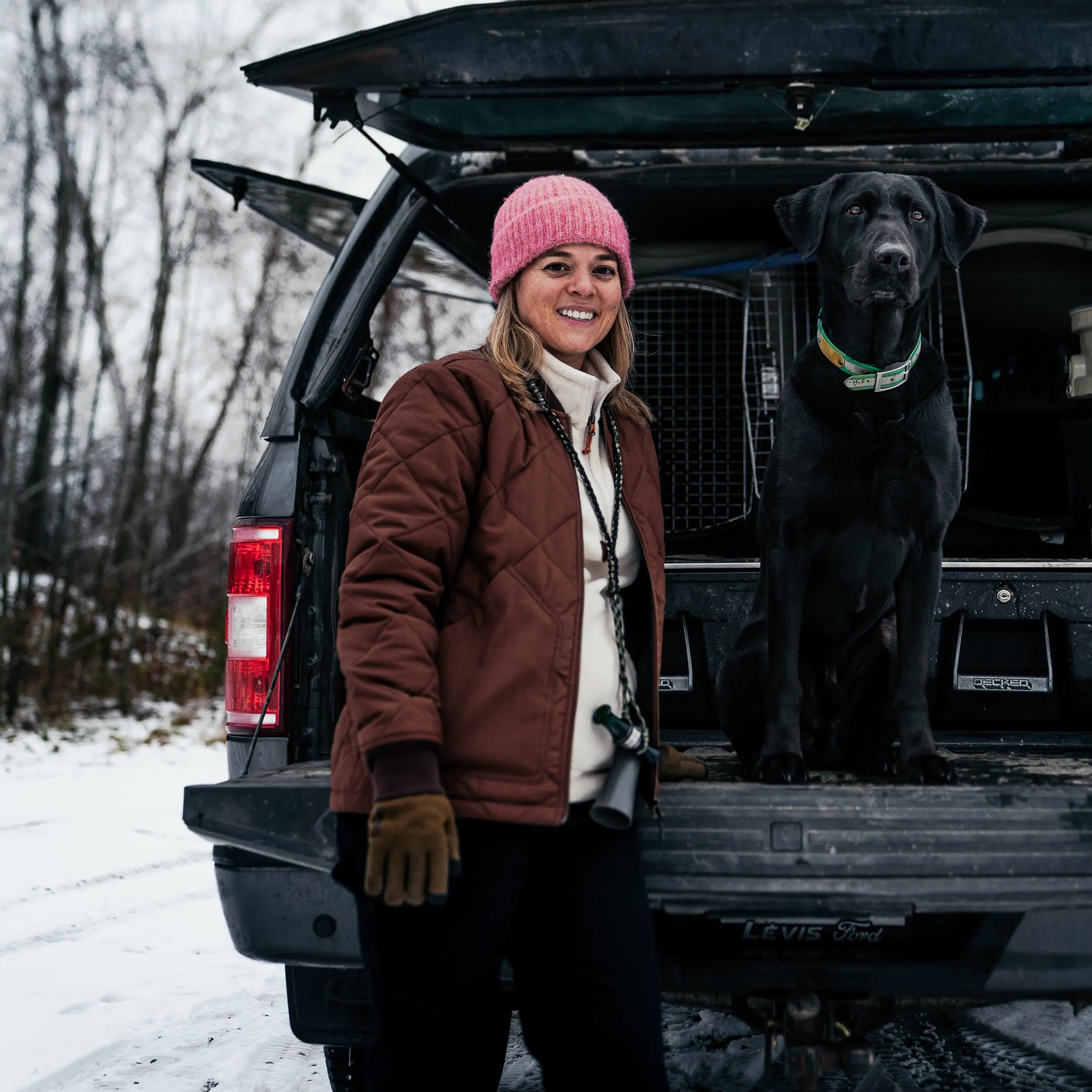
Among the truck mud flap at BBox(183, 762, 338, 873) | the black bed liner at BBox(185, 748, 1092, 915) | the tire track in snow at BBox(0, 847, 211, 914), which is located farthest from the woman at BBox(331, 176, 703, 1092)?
the tire track in snow at BBox(0, 847, 211, 914)

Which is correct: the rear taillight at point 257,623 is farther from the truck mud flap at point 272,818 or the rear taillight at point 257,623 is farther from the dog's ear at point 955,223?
the dog's ear at point 955,223

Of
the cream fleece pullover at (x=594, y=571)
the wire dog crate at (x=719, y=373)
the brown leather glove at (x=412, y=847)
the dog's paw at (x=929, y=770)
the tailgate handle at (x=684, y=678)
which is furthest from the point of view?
the wire dog crate at (x=719, y=373)

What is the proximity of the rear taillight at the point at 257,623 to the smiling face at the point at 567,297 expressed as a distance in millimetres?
855

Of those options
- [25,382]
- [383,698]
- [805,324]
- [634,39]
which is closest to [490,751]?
[383,698]

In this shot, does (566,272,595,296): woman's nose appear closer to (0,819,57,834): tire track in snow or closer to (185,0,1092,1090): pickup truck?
(185,0,1092,1090): pickup truck

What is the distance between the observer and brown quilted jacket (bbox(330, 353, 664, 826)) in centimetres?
167

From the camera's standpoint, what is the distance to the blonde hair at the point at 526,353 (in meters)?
1.91

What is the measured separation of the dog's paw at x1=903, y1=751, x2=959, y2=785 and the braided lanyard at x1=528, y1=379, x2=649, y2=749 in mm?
733

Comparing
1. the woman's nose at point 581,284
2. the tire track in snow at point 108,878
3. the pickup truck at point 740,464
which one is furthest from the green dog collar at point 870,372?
the tire track in snow at point 108,878

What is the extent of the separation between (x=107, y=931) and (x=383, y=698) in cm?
320

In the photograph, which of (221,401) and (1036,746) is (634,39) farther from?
(221,401)

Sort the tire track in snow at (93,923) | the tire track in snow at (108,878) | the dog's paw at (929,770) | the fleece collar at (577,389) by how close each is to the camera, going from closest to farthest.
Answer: the fleece collar at (577,389) < the dog's paw at (929,770) < the tire track in snow at (93,923) < the tire track in snow at (108,878)

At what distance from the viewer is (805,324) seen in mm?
3910

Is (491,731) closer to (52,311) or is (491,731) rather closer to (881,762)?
(881,762)
